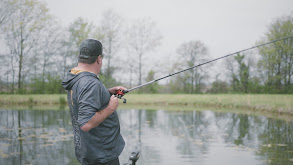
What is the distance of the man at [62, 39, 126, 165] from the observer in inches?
51.6

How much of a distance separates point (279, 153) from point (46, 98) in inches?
452

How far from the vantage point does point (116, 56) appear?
789 inches

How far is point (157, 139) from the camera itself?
193 inches

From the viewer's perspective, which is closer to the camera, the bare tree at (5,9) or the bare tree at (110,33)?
the bare tree at (5,9)

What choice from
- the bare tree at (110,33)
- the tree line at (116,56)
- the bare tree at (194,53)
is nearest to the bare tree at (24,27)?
the tree line at (116,56)

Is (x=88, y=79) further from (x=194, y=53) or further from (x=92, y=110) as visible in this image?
(x=194, y=53)

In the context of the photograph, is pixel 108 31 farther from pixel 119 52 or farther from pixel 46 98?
pixel 46 98

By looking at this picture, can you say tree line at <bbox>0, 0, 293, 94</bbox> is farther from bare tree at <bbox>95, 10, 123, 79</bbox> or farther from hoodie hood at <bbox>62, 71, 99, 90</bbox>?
hoodie hood at <bbox>62, 71, 99, 90</bbox>

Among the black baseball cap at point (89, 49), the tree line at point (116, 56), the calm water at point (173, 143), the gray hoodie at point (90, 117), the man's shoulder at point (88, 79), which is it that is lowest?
the calm water at point (173, 143)

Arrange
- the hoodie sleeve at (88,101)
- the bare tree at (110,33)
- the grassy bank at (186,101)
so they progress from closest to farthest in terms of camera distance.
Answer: the hoodie sleeve at (88,101) → the grassy bank at (186,101) → the bare tree at (110,33)

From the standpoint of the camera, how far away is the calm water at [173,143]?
3535 millimetres

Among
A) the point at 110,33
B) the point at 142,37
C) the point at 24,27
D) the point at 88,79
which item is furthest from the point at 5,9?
the point at 88,79

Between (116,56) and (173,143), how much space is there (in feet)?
52.5

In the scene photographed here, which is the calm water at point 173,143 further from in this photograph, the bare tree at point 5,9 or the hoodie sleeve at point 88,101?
the bare tree at point 5,9
